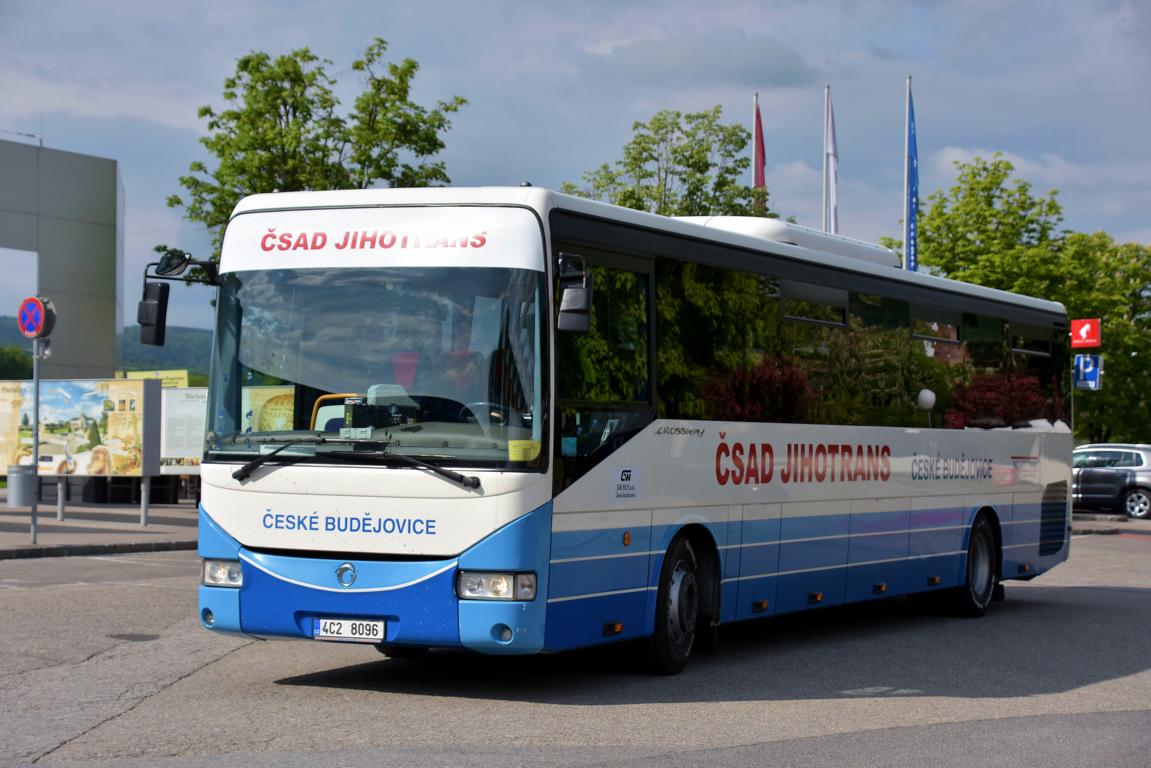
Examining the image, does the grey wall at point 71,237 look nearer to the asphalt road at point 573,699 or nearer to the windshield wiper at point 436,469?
the asphalt road at point 573,699

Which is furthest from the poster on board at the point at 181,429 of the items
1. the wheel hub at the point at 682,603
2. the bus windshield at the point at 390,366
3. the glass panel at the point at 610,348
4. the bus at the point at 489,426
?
the bus windshield at the point at 390,366

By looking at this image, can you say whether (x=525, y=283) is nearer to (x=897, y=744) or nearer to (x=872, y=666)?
(x=897, y=744)

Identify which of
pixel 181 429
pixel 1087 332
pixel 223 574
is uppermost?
pixel 1087 332

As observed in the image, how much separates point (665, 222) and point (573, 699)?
3578 millimetres

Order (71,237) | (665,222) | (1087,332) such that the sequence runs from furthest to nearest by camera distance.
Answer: (1087,332), (71,237), (665,222)

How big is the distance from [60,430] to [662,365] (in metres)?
18.6

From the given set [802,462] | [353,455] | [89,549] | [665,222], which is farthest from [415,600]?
[89,549]

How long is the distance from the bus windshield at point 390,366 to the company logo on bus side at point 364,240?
0.16 metres

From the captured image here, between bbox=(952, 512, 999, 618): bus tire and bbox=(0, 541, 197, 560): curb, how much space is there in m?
11.6

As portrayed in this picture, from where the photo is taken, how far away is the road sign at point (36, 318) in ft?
71.8

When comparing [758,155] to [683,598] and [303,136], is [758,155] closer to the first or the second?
[303,136]

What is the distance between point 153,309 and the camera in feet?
36.0

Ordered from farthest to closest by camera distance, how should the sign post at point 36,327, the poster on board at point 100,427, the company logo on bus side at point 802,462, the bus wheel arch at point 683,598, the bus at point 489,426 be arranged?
1. the poster on board at point 100,427
2. the sign post at point 36,327
3. the company logo on bus side at point 802,462
4. the bus wheel arch at point 683,598
5. the bus at point 489,426

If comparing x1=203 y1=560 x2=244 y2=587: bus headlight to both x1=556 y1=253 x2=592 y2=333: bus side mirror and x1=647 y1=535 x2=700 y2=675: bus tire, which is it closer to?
x1=556 y1=253 x2=592 y2=333: bus side mirror
